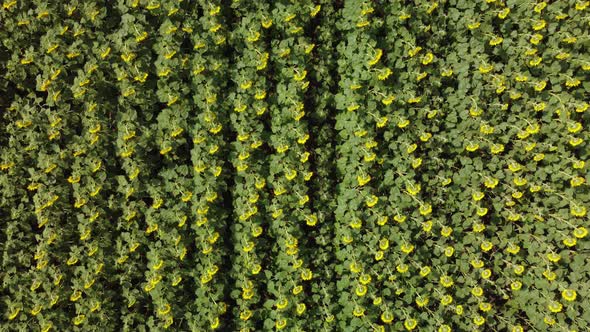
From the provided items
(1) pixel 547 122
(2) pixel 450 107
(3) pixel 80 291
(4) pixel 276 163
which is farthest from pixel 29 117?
(1) pixel 547 122

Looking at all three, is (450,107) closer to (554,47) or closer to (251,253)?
(554,47)

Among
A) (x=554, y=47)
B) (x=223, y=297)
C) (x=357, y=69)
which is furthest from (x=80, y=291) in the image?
(x=554, y=47)

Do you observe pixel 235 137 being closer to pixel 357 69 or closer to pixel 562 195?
pixel 357 69

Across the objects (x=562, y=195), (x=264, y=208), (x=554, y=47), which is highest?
(x=554, y=47)

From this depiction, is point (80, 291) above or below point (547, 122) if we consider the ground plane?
below

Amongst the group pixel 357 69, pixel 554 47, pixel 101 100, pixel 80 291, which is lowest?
pixel 80 291

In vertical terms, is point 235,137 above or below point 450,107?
below

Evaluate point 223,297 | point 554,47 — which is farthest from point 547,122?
point 223,297
